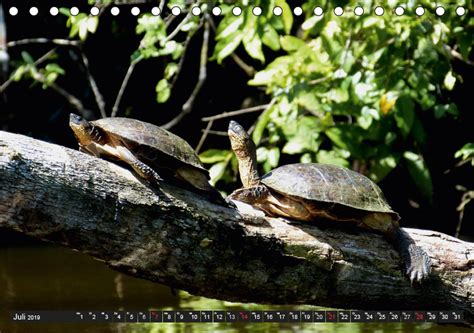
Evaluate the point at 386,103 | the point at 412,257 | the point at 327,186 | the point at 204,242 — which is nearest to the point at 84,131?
the point at 204,242

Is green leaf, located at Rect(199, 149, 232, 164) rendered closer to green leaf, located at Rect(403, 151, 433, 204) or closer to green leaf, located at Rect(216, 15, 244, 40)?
green leaf, located at Rect(216, 15, 244, 40)

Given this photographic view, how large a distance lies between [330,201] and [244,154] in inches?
19.0

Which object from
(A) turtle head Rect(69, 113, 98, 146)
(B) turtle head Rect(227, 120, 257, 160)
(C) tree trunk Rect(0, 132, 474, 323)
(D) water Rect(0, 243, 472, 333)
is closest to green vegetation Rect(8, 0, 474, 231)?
(D) water Rect(0, 243, 472, 333)

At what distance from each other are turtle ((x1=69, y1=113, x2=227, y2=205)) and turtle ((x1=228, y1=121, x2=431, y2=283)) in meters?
0.23

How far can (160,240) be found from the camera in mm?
2527

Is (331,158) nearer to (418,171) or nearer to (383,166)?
(383,166)

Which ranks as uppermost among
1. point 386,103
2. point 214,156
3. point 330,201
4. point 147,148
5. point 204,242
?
point 386,103

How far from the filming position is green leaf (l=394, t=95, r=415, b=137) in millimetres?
4906

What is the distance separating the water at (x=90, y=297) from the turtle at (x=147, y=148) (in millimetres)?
884

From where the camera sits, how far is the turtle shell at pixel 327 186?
111 inches

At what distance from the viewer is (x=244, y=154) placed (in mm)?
3158

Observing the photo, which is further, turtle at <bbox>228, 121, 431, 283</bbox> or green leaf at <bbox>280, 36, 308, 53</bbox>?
green leaf at <bbox>280, 36, 308, 53</bbox>

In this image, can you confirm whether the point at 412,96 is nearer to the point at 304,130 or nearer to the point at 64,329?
the point at 304,130

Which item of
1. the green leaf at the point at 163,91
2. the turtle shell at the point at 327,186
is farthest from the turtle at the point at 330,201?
the green leaf at the point at 163,91
